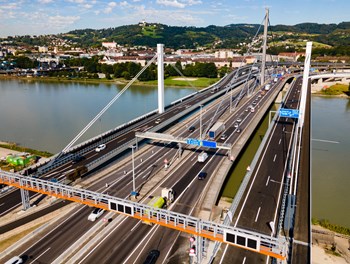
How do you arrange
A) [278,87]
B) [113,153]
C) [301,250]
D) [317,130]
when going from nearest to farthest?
1. [301,250]
2. [113,153]
3. [317,130]
4. [278,87]

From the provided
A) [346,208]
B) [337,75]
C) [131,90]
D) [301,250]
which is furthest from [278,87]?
[301,250]

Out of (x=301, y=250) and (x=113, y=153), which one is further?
(x=113, y=153)

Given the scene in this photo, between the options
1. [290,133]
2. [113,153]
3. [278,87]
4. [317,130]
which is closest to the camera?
[113,153]

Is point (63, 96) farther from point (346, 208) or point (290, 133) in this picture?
point (346, 208)

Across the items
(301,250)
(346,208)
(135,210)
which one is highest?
(135,210)

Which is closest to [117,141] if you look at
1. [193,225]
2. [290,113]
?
[193,225]

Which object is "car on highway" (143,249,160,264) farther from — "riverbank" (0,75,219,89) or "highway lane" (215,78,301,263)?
"riverbank" (0,75,219,89)

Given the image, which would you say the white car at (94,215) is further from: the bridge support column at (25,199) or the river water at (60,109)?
the river water at (60,109)

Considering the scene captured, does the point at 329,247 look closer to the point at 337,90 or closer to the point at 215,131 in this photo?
the point at 215,131
